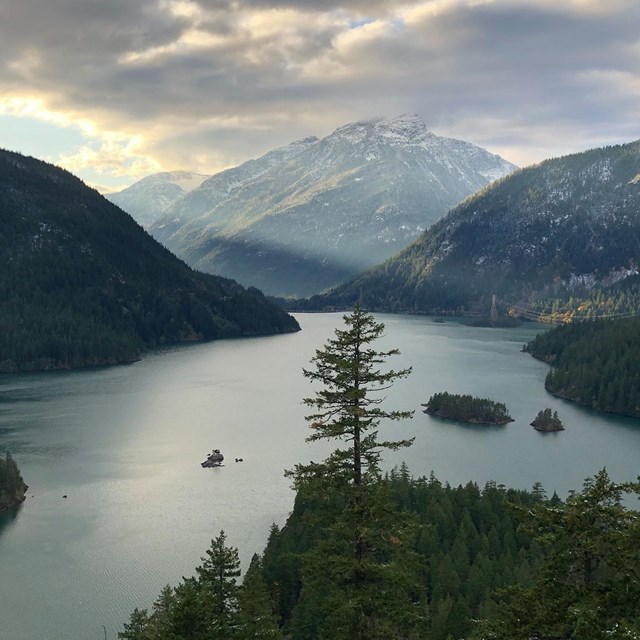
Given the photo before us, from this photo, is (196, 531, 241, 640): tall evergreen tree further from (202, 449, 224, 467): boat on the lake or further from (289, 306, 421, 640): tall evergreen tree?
(202, 449, 224, 467): boat on the lake

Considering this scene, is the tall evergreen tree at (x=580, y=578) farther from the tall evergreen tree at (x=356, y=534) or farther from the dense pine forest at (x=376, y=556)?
the tall evergreen tree at (x=356, y=534)

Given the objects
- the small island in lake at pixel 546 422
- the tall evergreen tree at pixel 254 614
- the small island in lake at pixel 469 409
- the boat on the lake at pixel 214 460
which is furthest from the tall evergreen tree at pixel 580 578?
the small island in lake at pixel 469 409

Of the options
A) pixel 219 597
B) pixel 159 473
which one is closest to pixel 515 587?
pixel 219 597

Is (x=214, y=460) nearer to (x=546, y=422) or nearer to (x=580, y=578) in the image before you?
(x=546, y=422)

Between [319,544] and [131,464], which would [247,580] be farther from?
[131,464]

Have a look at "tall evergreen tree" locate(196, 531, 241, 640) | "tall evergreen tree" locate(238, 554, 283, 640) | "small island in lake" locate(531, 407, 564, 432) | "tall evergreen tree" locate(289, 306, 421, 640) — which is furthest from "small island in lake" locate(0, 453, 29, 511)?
"small island in lake" locate(531, 407, 564, 432)

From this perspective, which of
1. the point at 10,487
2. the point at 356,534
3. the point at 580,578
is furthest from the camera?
the point at 10,487
